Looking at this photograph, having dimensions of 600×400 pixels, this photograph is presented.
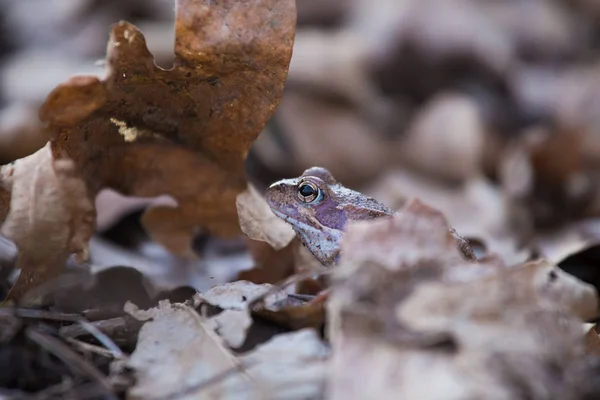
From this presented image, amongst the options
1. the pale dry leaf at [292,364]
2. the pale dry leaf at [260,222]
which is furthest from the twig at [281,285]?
the pale dry leaf at [260,222]

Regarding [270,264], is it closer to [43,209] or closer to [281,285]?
[281,285]

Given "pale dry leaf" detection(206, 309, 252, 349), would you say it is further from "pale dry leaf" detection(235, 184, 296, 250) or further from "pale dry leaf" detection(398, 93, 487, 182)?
"pale dry leaf" detection(398, 93, 487, 182)

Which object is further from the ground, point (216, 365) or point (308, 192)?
point (216, 365)

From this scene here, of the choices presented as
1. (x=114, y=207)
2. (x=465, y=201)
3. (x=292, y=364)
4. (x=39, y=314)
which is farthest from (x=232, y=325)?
(x=465, y=201)


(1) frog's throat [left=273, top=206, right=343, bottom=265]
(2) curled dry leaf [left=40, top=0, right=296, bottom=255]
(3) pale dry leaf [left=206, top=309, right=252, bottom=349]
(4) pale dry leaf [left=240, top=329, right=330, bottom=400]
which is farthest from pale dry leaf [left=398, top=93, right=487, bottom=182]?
(4) pale dry leaf [left=240, top=329, right=330, bottom=400]

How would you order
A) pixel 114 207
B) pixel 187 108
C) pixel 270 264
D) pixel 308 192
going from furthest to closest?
pixel 114 207 → pixel 308 192 → pixel 270 264 → pixel 187 108

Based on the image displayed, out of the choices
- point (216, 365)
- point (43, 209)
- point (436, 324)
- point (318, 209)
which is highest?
point (436, 324)
